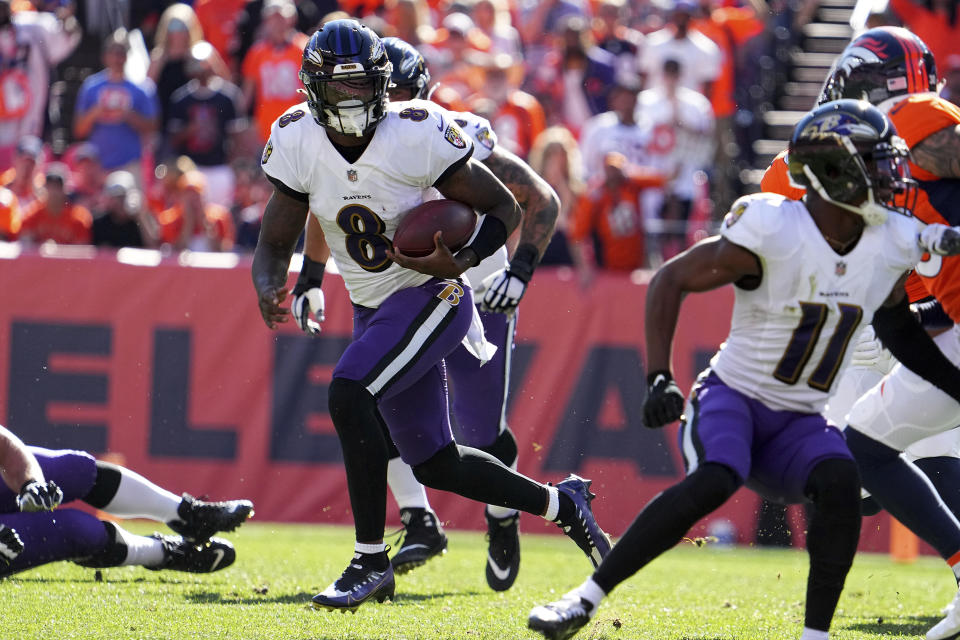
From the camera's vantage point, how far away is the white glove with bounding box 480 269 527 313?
4770 millimetres

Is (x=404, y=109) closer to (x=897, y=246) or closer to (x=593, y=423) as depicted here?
(x=897, y=246)

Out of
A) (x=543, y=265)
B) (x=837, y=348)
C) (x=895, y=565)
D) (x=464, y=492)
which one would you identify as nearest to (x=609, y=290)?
(x=543, y=265)

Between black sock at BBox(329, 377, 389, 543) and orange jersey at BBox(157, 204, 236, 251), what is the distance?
17.0 ft

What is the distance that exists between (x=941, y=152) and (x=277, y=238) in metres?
2.17

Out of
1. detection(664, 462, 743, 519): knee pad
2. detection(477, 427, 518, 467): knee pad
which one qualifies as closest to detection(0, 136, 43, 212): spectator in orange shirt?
detection(477, 427, 518, 467): knee pad

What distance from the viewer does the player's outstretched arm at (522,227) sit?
188 inches

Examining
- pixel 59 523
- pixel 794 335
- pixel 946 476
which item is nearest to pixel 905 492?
pixel 946 476

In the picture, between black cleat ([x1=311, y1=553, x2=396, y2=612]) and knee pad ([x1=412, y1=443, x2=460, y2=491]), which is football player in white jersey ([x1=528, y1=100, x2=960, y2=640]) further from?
knee pad ([x1=412, y1=443, x2=460, y2=491])

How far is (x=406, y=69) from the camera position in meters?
5.59

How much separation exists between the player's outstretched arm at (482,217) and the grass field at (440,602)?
3.78ft

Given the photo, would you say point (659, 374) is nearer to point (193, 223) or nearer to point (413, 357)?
point (413, 357)

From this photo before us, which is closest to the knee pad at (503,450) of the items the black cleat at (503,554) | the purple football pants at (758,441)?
the black cleat at (503,554)

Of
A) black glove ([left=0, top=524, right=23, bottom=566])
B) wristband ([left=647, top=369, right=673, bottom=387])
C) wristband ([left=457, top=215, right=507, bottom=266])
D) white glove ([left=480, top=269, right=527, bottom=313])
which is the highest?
wristband ([left=457, top=215, right=507, bottom=266])

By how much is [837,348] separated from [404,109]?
1.60 meters
